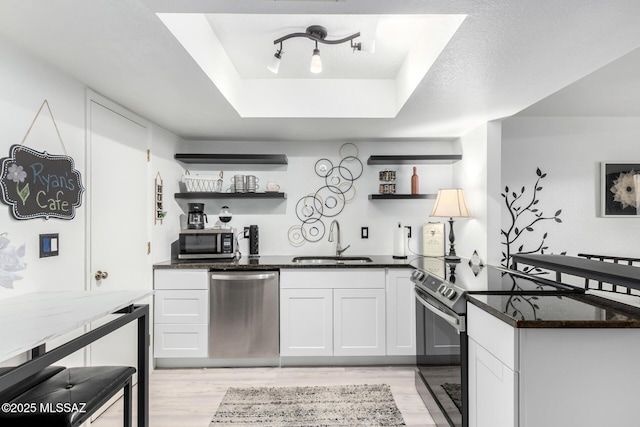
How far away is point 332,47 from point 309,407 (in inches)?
96.7

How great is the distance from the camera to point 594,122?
3.35 meters

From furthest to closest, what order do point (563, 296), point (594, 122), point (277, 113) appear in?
point (594, 122) → point (277, 113) → point (563, 296)

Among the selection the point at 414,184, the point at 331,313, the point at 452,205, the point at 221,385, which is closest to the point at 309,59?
the point at 414,184

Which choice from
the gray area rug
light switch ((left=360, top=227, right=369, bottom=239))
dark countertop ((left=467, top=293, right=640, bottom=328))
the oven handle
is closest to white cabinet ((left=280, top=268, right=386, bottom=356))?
the gray area rug

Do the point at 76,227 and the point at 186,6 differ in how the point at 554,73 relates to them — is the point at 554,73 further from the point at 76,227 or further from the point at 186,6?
the point at 76,227

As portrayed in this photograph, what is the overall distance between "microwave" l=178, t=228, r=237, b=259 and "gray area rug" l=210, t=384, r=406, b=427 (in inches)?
46.6

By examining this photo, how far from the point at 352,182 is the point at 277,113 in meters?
1.21

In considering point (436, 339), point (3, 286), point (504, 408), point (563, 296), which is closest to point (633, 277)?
point (563, 296)

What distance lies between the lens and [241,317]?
2.88 metres

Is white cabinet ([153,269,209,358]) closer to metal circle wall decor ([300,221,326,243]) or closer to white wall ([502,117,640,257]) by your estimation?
metal circle wall decor ([300,221,326,243])

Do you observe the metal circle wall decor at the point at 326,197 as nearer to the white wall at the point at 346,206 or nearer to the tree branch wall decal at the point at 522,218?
the white wall at the point at 346,206

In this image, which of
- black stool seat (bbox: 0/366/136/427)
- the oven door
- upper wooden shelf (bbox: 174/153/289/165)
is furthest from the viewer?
upper wooden shelf (bbox: 174/153/289/165)

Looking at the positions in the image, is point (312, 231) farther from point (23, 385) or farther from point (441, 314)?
point (23, 385)

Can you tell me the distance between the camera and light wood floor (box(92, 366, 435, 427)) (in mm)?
2197
